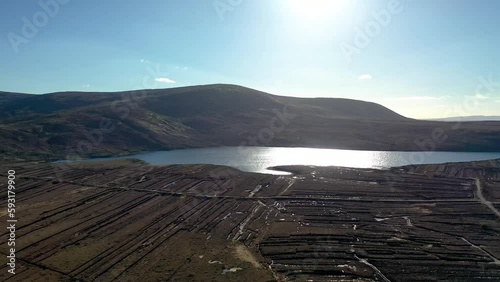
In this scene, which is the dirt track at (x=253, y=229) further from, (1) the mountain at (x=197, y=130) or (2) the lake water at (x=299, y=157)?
(1) the mountain at (x=197, y=130)

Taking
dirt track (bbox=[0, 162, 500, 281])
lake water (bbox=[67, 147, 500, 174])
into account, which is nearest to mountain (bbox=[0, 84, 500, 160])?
lake water (bbox=[67, 147, 500, 174])

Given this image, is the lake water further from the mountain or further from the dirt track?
the dirt track

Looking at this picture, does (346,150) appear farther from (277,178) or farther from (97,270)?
(97,270)

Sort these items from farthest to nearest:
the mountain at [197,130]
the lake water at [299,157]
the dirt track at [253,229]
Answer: the mountain at [197,130] < the lake water at [299,157] < the dirt track at [253,229]

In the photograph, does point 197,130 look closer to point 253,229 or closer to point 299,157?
point 299,157

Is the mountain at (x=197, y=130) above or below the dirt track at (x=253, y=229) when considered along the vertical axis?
above

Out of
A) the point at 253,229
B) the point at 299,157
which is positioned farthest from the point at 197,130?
the point at 253,229

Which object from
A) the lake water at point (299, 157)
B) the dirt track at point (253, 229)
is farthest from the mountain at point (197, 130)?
the dirt track at point (253, 229)

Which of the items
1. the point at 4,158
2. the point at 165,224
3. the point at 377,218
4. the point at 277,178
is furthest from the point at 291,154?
the point at 4,158
